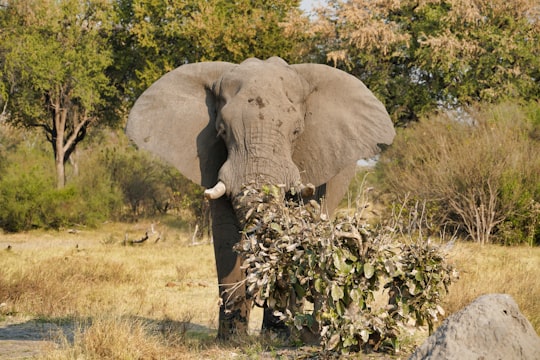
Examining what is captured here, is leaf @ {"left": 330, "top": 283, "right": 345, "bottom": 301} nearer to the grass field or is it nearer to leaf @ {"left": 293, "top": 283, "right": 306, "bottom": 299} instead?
leaf @ {"left": 293, "top": 283, "right": 306, "bottom": 299}

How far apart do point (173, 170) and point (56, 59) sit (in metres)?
5.41

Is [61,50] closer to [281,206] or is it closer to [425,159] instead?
[425,159]

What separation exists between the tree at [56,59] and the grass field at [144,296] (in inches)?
449

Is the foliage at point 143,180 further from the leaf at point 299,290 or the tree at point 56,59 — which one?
the leaf at point 299,290

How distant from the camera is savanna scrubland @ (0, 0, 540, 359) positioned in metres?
14.3

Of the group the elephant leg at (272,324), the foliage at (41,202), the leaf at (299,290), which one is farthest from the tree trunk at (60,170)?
the leaf at (299,290)

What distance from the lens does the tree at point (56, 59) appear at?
2868 cm

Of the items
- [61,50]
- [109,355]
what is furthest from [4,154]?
[109,355]

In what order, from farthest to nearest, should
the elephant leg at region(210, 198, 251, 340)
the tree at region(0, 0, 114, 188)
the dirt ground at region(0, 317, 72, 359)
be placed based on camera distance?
the tree at region(0, 0, 114, 188) < the elephant leg at region(210, 198, 251, 340) < the dirt ground at region(0, 317, 72, 359)

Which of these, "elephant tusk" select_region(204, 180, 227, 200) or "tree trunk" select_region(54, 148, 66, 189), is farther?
"tree trunk" select_region(54, 148, 66, 189)

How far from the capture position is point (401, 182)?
69.8 ft

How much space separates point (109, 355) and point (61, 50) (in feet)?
80.7

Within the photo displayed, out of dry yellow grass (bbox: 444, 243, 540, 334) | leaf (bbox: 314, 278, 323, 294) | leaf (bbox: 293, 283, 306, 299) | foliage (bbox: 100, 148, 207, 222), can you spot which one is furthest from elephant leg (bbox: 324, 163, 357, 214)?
foliage (bbox: 100, 148, 207, 222)

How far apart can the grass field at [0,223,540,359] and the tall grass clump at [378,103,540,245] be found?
1.17 m
